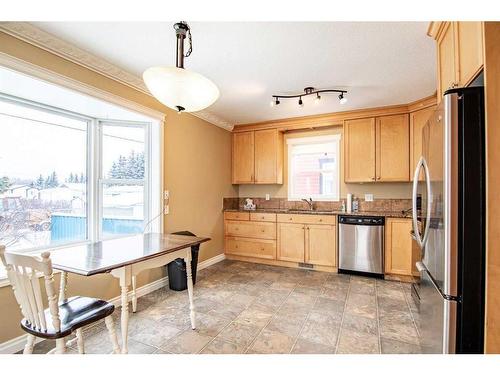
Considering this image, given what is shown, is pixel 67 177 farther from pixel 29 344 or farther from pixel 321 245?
pixel 321 245

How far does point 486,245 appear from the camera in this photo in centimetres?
106

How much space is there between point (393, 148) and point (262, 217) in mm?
2255

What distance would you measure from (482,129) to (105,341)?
2783mm

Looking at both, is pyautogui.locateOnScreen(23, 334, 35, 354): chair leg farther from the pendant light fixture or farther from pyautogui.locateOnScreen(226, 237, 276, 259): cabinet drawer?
pyautogui.locateOnScreen(226, 237, 276, 259): cabinet drawer

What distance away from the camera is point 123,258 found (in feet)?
5.37

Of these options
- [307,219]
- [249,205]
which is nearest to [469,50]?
[307,219]

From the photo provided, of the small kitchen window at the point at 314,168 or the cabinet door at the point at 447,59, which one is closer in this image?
the cabinet door at the point at 447,59

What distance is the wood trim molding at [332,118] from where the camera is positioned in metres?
3.41

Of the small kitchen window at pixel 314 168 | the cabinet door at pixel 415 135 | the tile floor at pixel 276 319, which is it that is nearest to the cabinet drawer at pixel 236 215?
the small kitchen window at pixel 314 168

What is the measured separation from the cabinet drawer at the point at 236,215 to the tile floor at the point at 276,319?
1.17 metres

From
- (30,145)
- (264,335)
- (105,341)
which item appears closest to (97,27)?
(30,145)

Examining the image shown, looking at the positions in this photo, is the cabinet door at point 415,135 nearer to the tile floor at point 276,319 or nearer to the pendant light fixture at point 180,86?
the tile floor at point 276,319

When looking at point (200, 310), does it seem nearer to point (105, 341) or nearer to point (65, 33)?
point (105, 341)

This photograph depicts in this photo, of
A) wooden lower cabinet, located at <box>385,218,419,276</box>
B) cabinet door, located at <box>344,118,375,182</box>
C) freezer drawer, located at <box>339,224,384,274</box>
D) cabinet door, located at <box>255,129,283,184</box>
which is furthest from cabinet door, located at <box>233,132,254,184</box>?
wooden lower cabinet, located at <box>385,218,419,276</box>
